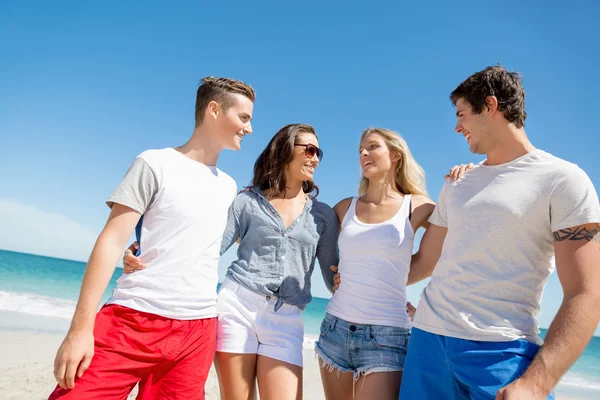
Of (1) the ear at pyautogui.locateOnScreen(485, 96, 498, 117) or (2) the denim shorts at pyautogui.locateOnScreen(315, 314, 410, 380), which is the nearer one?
(1) the ear at pyautogui.locateOnScreen(485, 96, 498, 117)

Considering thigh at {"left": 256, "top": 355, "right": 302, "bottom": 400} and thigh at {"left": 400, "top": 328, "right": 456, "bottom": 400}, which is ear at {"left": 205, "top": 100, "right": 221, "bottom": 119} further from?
thigh at {"left": 400, "top": 328, "right": 456, "bottom": 400}

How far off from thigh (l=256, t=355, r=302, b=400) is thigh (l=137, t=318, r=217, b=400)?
1.57ft

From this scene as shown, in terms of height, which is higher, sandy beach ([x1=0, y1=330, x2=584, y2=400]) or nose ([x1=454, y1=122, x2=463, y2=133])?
nose ([x1=454, y1=122, x2=463, y2=133])

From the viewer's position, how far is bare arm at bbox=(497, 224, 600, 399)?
6.40 ft

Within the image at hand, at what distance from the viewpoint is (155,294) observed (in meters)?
2.67

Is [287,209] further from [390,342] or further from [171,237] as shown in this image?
[390,342]

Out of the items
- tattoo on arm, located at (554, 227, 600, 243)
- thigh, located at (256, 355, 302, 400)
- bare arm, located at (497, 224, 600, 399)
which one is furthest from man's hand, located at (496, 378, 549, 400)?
thigh, located at (256, 355, 302, 400)

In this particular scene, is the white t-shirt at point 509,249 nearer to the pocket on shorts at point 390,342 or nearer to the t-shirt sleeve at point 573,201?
the t-shirt sleeve at point 573,201

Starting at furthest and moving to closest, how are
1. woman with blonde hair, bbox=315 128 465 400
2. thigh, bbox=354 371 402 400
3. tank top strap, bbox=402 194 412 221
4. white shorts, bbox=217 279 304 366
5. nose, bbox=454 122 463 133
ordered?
1. tank top strap, bbox=402 194 412 221
2. white shorts, bbox=217 279 304 366
3. woman with blonde hair, bbox=315 128 465 400
4. thigh, bbox=354 371 402 400
5. nose, bbox=454 122 463 133

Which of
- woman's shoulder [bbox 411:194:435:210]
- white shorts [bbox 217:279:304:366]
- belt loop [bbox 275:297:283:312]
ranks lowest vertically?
white shorts [bbox 217:279:304:366]

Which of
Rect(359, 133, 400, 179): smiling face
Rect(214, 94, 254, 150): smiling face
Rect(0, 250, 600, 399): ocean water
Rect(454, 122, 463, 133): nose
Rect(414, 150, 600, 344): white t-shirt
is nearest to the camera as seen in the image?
Rect(414, 150, 600, 344): white t-shirt

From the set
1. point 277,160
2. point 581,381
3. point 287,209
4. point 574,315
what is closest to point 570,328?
point 574,315

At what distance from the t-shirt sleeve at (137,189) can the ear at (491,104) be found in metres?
2.12

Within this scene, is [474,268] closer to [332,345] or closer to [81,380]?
[332,345]
